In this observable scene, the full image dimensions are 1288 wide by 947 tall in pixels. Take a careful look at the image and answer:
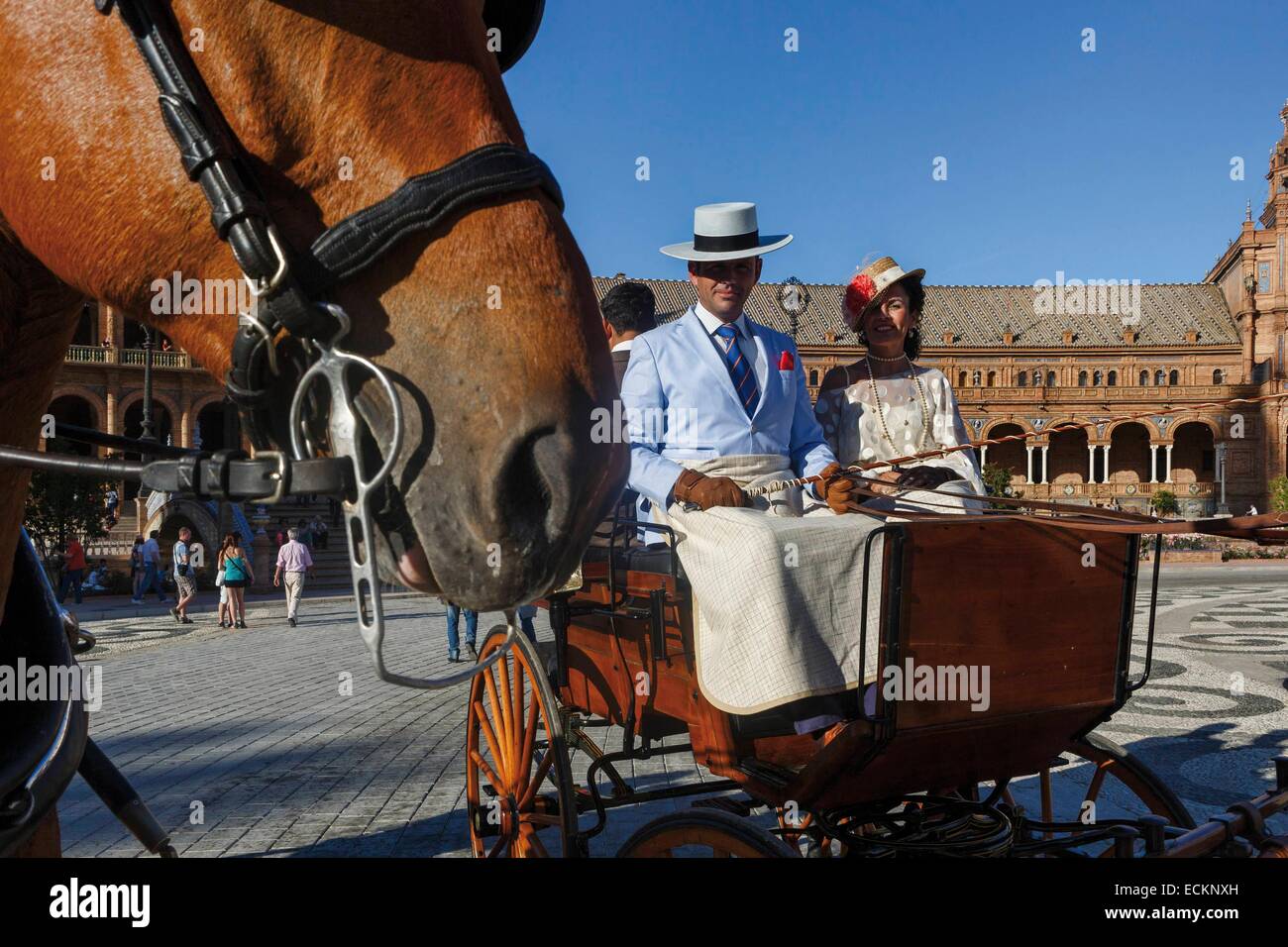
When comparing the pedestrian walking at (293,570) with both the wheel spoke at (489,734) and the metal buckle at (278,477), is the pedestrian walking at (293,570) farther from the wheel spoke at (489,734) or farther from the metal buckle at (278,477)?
the metal buckle at (278,477)

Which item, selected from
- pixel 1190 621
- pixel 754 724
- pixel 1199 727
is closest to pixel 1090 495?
pixel 1190 621

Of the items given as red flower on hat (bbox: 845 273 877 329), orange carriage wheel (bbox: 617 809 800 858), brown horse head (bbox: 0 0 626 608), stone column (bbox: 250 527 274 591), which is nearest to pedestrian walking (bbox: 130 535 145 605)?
stone column (bbox: 250 527 274 591)

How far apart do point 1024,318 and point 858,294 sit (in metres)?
78.8

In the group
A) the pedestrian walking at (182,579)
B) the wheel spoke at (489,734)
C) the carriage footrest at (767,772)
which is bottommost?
the pedestrian walking at (182,579)

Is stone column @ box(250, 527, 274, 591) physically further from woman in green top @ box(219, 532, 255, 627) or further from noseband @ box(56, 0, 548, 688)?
noseband @ box(56, 0, 548, 688)

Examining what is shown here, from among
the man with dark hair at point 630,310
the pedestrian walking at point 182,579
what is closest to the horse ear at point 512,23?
the man with dark hair at point 630,310

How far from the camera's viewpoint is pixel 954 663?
2.55m

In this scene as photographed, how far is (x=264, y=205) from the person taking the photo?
107 cm

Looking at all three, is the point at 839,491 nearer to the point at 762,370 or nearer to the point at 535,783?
the point at 762,370

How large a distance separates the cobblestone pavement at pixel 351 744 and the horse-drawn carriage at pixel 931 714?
1.27 m

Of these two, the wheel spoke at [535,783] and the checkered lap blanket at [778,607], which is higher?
the checkered lap blanket at [778,607]

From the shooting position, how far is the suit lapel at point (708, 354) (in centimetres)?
351

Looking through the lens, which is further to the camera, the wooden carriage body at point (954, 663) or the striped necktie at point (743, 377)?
the striped necktie at point (743, 377)

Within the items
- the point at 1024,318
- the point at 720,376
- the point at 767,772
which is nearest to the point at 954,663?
the point at 767,772
